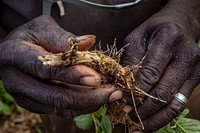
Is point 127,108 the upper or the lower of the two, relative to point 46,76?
lower

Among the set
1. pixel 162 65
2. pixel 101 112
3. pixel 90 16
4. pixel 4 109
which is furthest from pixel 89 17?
pixel 4 109

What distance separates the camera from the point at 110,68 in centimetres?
129

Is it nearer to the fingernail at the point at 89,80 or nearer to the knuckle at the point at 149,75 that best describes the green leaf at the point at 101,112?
the knuckle at the point at 149,75

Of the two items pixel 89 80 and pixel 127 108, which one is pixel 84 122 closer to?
pixel 127 108

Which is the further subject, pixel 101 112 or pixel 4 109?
pixel 4 109

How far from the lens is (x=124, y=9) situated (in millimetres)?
1710

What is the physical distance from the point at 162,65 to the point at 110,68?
193 millimetres

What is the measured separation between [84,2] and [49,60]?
52cm

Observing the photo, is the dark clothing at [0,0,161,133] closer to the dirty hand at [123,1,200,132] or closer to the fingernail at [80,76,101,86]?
the dirty hand at [123,1,200,132]

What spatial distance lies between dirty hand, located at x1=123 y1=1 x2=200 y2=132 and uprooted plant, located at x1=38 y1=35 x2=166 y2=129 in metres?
0.04

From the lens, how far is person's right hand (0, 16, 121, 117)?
1.20 m

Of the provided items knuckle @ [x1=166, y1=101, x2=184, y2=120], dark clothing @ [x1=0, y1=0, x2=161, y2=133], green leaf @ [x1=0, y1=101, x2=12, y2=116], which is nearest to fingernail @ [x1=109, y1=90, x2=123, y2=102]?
knuckle @ [x1=166, y1=101, x2=184, y2=120]

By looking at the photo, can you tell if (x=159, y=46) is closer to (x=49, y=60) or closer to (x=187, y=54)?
(x=187, y=54)

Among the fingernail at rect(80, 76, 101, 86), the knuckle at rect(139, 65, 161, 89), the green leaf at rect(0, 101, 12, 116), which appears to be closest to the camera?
the fingernail at rect(80, 76, 101, 86)
